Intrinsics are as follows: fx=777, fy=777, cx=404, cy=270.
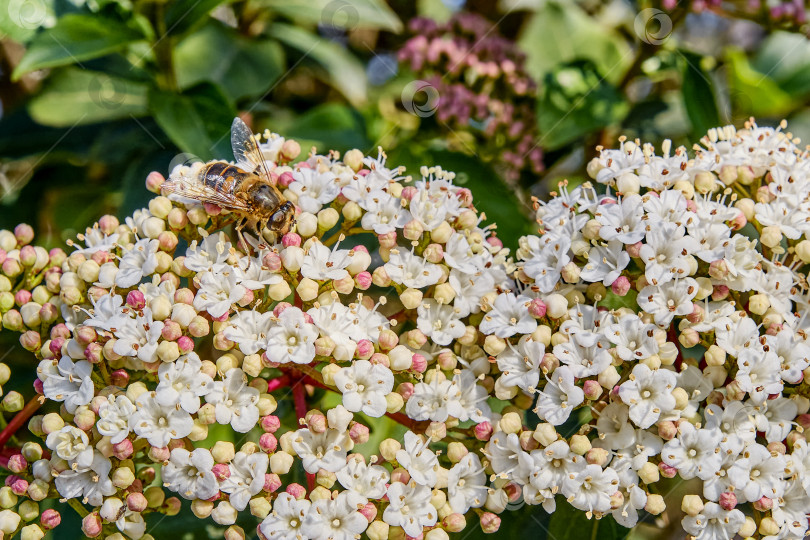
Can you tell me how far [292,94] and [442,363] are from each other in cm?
226

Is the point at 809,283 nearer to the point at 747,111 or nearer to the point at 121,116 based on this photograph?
the point at 747,111

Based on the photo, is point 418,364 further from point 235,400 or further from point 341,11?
point 341,11

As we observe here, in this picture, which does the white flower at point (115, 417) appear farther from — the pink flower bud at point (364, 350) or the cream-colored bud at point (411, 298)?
the cream-colored bud at point (411, 298)

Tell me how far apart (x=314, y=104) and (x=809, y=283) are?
8.40 ft

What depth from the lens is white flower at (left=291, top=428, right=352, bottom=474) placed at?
1.98m

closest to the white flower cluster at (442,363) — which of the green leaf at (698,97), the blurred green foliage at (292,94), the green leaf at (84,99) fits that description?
the blurred green foliage at (292,94)

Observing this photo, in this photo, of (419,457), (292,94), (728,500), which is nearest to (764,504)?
(728,500)

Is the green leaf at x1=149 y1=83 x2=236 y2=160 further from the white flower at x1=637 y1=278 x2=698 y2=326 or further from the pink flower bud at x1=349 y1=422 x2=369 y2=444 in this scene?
the white flower at x1=637 y1=278 x2=698 y2=326

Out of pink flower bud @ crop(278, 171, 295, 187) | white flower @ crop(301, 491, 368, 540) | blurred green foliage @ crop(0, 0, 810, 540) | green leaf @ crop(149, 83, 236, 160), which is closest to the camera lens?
white flower @ crop(301, 491, 368, 540)

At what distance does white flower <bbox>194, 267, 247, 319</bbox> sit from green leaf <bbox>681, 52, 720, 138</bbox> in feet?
5.76

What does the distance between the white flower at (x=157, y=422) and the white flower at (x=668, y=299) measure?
4.04 feet

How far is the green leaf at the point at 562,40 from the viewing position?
3.65 m

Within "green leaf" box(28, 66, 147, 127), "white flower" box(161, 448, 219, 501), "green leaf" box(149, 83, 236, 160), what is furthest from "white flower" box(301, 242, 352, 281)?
"green leaf" box(28, 66, 147, 127)

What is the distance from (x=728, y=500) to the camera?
6.50 feet
